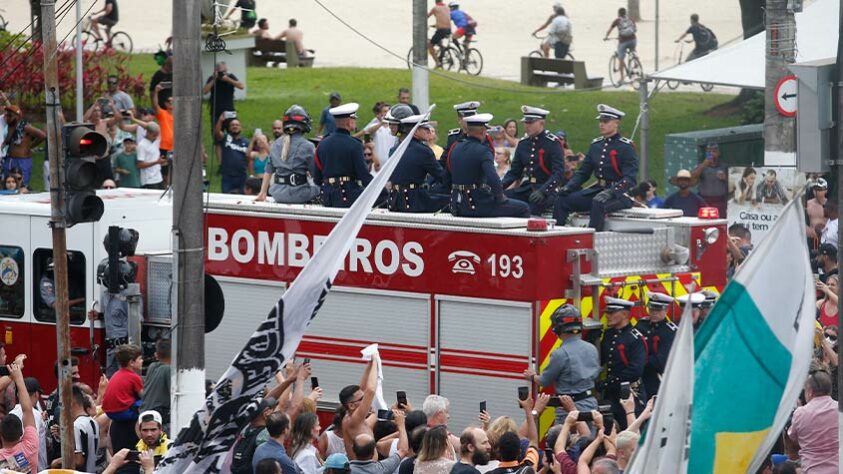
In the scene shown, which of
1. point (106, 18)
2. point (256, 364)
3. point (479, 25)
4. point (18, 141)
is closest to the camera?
point (256, 364)

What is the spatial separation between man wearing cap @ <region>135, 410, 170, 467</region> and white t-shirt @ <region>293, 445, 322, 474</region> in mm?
868

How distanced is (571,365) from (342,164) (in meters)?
3.31

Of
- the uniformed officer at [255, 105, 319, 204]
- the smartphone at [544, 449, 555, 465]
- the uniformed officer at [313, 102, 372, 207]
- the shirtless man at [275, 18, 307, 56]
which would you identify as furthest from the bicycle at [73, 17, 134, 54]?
the smartphone at [544, 449, 555, 465]

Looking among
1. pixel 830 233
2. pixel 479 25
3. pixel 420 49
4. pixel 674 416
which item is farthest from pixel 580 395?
pixel 479 25

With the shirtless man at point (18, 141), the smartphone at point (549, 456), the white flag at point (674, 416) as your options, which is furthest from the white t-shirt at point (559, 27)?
the white flag at point (674, 416)

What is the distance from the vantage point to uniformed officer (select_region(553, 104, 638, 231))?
14.7 m

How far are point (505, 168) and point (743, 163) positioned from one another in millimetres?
6598

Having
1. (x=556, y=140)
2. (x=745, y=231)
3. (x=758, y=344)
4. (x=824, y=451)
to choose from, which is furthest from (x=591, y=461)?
(x=745, y=231)

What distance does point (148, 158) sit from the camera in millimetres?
23656

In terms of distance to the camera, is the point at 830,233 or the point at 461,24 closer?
the point at 830,233

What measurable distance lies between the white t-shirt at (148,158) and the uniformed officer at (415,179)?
954cm

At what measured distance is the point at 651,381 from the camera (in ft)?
44.9

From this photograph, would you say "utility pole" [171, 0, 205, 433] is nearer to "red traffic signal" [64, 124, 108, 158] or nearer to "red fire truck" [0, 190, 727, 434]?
"red traffic signal" [64, 124, 108, 158]

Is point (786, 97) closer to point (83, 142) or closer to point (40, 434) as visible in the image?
point (83, 142)
